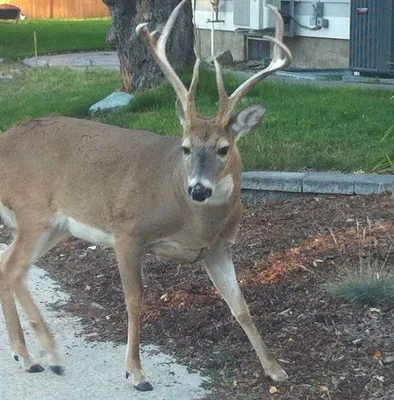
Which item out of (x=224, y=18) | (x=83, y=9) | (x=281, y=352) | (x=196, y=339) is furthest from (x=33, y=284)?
(x=83, y=9)

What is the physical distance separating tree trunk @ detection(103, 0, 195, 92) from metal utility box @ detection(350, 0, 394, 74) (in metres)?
3.77

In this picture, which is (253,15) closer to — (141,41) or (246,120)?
(141,41)

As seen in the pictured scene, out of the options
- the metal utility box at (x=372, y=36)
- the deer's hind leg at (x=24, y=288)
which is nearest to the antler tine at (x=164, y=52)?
the deer's hind leg at (x=24, y=288)

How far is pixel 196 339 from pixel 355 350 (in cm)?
92

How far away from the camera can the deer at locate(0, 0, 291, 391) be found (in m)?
5.23

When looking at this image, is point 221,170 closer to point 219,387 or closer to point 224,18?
point 219,387

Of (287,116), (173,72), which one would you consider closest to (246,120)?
(173,72)

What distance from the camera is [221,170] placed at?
5137 millimetres

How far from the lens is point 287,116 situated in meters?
11.0

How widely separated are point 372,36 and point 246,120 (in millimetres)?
11102

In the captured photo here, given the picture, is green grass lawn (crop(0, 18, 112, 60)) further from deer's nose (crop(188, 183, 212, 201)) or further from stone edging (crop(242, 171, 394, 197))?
deer's nose (crop(188, 183, 212, 201))

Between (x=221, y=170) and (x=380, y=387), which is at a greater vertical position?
(x=221, y=170)

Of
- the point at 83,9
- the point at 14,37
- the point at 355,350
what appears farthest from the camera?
the point at 83,9

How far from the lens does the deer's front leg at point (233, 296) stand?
535 centimetres
